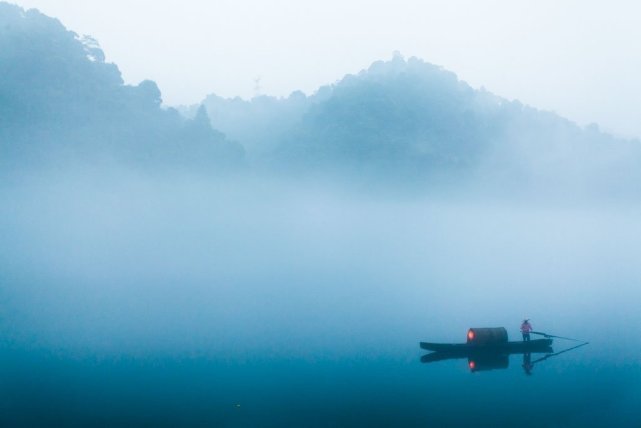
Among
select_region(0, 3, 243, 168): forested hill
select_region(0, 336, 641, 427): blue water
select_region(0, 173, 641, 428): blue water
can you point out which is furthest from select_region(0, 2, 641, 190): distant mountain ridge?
select_region(0, 336, 641, 427): blue water

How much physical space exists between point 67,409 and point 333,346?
11.9 m

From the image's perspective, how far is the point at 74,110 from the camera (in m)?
53.1

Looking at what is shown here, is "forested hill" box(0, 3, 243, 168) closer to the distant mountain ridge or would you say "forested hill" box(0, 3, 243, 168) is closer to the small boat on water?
the distant mountain ridge

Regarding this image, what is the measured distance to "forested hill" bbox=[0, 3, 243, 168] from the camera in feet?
162

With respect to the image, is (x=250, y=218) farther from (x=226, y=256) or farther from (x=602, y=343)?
(x=602, y=343)

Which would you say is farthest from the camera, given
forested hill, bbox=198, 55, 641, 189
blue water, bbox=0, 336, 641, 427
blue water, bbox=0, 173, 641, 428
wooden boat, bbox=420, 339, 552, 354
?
forested hill, bbox=198, 55, 641, 189

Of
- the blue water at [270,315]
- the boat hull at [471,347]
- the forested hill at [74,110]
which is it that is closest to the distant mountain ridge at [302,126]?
the forested hill at [74,110]

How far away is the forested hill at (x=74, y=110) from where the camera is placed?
4941 cm

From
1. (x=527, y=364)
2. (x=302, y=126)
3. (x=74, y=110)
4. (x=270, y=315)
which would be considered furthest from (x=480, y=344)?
(x=302, y=126)

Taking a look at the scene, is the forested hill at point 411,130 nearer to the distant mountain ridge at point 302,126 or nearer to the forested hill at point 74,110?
the distant mountain ridge at point 302,126

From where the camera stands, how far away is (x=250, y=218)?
7644 centimetres

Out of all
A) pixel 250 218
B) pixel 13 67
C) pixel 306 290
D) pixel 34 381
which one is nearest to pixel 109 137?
pixel 13 67

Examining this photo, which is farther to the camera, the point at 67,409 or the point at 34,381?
the point at 34,381

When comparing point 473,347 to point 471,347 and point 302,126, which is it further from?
point 302,126
